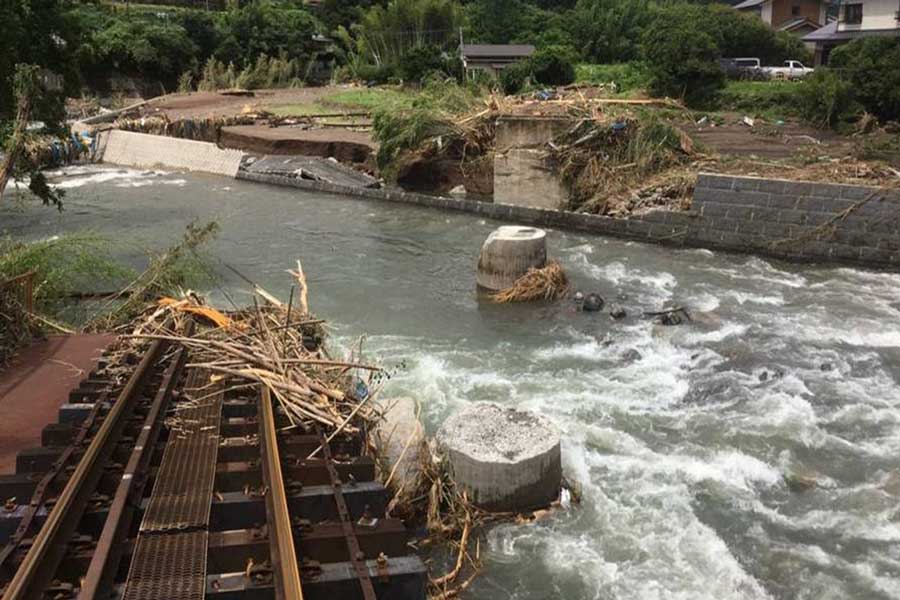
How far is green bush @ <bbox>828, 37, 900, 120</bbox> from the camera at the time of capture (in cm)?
2175

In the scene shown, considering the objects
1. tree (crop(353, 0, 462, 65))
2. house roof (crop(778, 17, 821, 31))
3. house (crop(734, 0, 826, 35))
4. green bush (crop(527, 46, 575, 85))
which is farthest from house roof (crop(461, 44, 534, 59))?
house roof (crop(778, 17, 821, 31))

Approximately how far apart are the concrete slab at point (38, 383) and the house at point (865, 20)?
125 ft

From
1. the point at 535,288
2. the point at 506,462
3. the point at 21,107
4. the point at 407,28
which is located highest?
the point at 407,28

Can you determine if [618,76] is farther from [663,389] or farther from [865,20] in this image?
[663,389]

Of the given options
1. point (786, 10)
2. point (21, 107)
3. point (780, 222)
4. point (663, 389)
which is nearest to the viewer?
point (663, 389)

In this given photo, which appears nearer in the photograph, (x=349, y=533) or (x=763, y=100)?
(x=349, y=533)

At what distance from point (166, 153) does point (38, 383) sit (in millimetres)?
21577

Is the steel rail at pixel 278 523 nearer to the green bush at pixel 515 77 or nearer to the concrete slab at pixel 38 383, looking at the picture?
the concrete slab at pixel 38 383

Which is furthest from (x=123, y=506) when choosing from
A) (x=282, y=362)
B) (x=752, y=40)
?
(x=752, y=40)

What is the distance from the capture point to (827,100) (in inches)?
854

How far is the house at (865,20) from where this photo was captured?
3672 cm

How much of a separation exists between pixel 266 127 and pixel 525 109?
12236 mm

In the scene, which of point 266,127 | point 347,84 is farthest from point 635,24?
point 266,127

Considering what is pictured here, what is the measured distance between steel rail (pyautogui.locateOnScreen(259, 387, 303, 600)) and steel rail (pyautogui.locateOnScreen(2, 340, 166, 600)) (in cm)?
94
